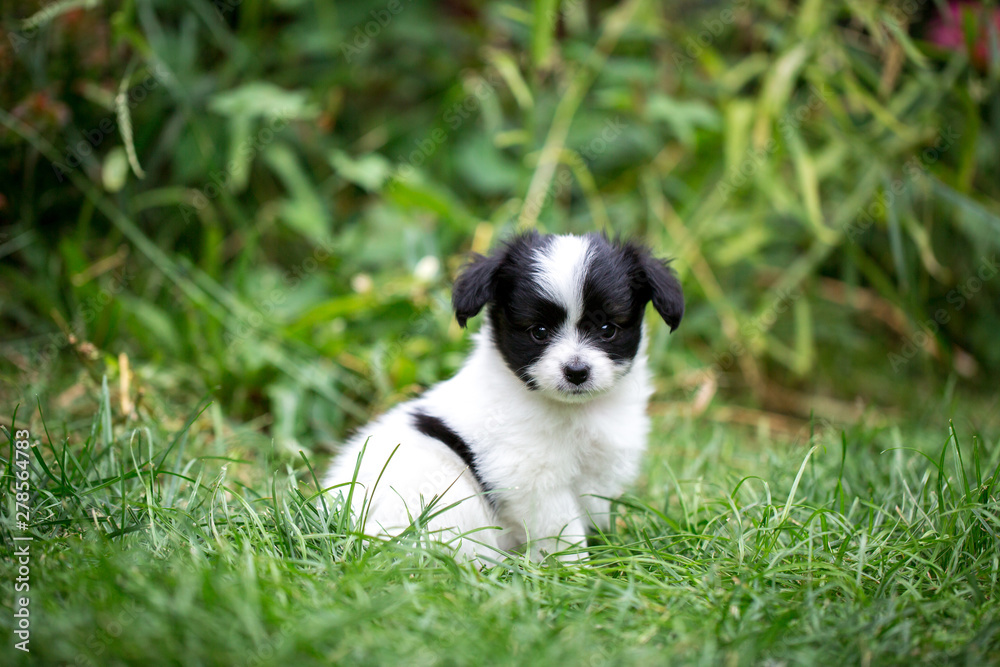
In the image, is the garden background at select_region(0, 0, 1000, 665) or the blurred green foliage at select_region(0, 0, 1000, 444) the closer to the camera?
the garden background at select_region(0, 0, 1000, 665)

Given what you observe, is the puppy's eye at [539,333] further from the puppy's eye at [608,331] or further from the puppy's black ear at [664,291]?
the puppy's black ear at [664,291]

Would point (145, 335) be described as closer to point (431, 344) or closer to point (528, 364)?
point (431, 344)

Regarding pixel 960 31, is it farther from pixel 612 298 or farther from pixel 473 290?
pixel 473 290

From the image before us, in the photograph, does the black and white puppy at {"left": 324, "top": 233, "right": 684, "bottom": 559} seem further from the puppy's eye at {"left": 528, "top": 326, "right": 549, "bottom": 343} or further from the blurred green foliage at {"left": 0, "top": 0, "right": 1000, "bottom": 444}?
the blurred green foliage at {"left": 0, "top": 0, "right": 1000, "bottom": 444}

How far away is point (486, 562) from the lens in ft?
8.18

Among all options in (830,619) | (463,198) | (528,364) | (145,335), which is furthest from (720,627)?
(463,198)

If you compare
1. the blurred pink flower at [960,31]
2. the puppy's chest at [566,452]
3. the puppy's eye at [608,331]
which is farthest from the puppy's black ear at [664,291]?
the blurred pink flower at [960,31]

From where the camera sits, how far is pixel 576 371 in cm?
245

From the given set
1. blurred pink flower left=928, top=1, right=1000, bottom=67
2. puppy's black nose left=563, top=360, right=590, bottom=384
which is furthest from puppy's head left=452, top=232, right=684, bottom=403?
blurred pink flower left=928, top=1, right=1000, bottom=67

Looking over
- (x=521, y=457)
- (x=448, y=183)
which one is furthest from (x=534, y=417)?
(x=448, y=183)

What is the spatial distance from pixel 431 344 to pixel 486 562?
1.69 m

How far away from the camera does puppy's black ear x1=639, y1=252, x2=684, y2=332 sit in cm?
252

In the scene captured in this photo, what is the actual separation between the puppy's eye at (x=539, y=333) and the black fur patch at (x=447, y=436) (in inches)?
17.8

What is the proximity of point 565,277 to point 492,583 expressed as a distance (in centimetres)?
101
